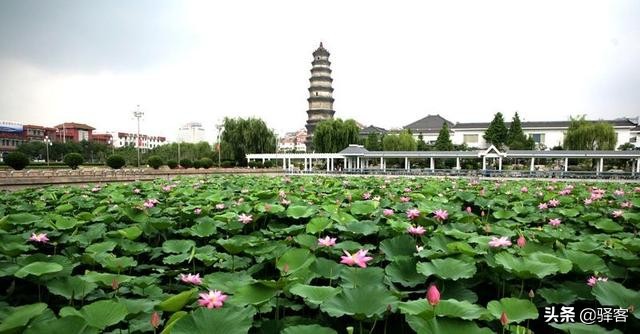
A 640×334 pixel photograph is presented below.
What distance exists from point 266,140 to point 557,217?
44122 mm

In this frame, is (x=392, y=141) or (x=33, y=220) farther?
(x=392, y=141)

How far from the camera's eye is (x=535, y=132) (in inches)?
2554

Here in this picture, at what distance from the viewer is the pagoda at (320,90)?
6644 centimetres

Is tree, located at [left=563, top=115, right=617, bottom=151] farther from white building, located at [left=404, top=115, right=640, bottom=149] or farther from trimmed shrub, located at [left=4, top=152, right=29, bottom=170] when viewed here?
trimmed shrub, located at [left=4, top=152, right=29, bottom=170]

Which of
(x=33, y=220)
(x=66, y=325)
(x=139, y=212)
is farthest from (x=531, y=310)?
(x=33, y=220)

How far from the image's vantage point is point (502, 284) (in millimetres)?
1951

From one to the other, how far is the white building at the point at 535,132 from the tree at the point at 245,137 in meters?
30.2

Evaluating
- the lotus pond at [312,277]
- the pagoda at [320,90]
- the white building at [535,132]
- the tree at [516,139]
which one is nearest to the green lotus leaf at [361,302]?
the lotus pond at [312,277]

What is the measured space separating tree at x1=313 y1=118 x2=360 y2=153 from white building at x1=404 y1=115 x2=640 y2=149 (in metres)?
22.4

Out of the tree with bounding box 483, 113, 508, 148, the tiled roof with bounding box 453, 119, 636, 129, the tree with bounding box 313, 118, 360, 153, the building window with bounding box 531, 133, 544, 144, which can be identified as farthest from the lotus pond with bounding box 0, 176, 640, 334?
the building window with bounding box 531, 133, 544, 144

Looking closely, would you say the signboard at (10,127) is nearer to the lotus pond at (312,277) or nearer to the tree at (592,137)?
the tree at (592,137)

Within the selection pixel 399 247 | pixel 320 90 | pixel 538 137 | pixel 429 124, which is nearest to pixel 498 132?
pixel 538 137

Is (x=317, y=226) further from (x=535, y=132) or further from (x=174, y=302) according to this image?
(x=535, y=132)

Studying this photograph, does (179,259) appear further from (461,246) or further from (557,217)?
(557,217)
